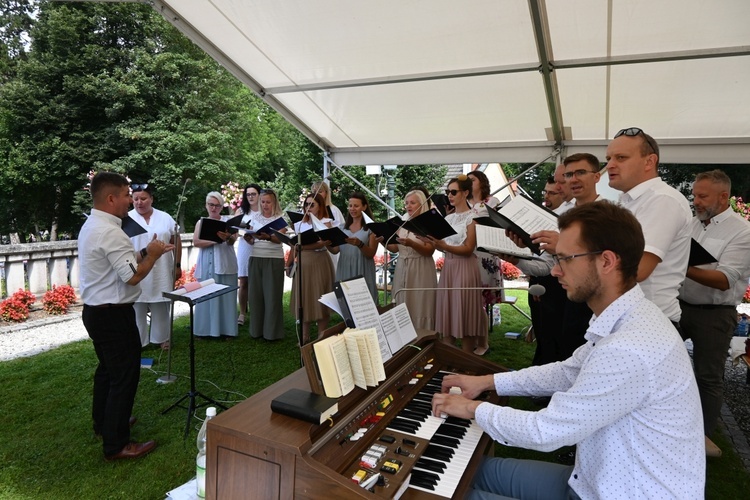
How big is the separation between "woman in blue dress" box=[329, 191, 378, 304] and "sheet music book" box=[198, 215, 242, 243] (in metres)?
1.39

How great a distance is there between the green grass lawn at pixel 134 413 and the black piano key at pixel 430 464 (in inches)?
75.8

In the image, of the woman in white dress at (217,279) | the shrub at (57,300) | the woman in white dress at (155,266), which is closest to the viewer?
the woman in white dress at (155,266)

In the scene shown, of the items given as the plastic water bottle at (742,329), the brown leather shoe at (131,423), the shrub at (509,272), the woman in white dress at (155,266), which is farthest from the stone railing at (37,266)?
the plastic water bottle at (742,329)

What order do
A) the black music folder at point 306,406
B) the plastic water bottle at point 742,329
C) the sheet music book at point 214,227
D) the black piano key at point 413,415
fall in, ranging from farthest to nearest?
the plastic water bottle at point 742,329 → the sheet music book at point 214,227 → the black piano key at point 413,415 → the black music folder at point 306,406

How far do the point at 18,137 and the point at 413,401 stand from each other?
21498 millimetres

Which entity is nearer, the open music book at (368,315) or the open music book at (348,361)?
the open music book at (348,361)

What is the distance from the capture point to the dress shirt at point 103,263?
287cm

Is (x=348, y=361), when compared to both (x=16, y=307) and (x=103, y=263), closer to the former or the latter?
(x=103, y=263)

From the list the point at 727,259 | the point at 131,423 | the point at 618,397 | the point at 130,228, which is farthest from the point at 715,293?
the point at 131,423

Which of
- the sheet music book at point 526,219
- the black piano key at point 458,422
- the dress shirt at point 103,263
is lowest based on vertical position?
the black piano key at point 458,422

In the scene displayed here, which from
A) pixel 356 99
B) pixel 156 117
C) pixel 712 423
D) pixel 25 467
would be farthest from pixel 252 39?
pixel 156 117

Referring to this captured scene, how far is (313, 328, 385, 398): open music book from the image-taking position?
5.58 feet

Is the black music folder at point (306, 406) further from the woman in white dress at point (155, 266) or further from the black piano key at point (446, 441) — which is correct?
the woman in white dress at point (155, 266)

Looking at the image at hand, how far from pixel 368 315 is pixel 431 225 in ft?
6.49
